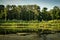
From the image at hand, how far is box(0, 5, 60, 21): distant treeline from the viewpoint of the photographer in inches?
136

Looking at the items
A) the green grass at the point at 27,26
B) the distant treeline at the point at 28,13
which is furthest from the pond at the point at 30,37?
the distant treeline at the point at 28,13

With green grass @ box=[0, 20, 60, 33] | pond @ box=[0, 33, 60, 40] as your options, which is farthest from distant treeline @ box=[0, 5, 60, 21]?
pond @ box=[0, 33, 60, 40]

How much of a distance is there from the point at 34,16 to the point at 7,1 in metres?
0.69

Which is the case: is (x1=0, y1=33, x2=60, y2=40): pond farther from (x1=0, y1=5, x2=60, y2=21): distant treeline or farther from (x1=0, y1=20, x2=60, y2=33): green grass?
(x1=0, y1=5, x2=60, y2=21): distant treeline

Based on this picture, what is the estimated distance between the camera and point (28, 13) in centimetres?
348

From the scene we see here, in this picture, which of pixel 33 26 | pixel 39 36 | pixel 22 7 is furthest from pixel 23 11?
pixel 39 36

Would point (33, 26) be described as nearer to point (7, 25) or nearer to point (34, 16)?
point (34, 16)

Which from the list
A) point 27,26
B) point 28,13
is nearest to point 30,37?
point 27,26

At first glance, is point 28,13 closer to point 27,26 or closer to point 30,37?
point 27,26

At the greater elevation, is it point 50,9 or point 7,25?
point 50,9

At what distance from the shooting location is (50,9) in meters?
3.47

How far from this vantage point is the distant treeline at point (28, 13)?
346cm

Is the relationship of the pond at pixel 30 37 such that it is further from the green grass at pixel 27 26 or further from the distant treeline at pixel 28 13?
the distant treeline at pixel 28 13

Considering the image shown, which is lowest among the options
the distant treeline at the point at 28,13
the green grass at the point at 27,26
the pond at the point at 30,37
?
the pond at the point at 30,37
